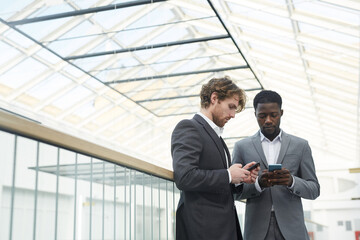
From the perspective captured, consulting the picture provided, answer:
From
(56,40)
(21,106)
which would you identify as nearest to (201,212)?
(56,40)

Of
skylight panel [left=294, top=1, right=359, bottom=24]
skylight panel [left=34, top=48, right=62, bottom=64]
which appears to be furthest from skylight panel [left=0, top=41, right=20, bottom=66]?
skylight panel [left=294, top=1, right=359, bottom=24]

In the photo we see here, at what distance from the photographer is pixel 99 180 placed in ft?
6.09

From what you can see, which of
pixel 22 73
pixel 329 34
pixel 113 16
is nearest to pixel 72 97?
pixel 22 73

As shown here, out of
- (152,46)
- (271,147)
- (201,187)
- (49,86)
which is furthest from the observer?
(49,86)

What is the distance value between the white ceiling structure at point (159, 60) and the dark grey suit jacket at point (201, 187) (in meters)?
5.35

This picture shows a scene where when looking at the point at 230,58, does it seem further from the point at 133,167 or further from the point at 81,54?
the point at 133,167

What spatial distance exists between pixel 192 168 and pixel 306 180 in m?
0.68

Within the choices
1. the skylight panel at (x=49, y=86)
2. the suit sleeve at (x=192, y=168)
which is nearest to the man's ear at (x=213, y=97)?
the suit sleeve at (x=192, y=168)

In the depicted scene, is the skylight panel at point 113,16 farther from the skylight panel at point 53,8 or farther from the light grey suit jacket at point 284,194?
the light grey suit jacket at point 284,194

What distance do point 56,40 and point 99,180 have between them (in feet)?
32.5

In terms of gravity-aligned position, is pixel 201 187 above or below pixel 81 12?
below

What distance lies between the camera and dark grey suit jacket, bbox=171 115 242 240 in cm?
200

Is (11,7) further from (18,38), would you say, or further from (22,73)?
(22,73)

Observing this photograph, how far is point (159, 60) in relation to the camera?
1290 cm
